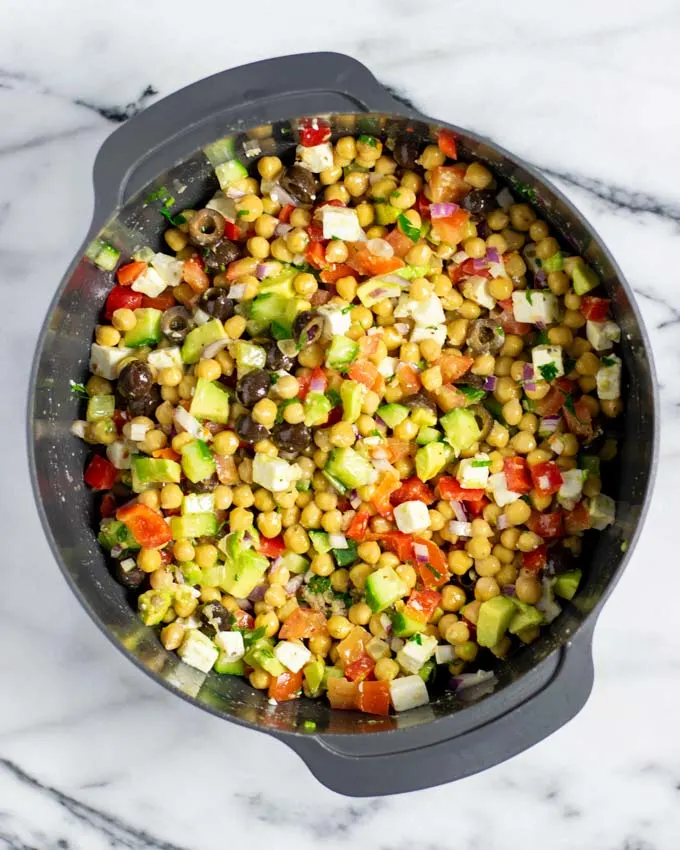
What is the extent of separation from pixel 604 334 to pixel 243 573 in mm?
1269

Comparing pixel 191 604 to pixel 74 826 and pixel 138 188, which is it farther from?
pixel 138 188

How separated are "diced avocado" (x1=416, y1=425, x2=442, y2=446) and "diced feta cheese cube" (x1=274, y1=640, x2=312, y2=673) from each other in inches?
28.4

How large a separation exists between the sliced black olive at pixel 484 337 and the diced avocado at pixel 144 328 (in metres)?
0.96

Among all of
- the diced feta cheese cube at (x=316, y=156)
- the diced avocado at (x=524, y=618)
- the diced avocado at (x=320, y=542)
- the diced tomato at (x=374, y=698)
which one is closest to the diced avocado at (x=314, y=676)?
Result: the diced tomato at (x=374, y=698)

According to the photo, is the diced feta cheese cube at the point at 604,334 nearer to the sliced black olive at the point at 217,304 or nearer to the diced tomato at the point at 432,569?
the diced tomato at the point at 432,569

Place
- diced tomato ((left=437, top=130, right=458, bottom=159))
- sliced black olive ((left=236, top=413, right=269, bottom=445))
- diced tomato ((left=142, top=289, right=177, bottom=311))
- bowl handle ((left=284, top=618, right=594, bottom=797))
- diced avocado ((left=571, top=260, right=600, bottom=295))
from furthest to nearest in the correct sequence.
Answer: diced tomato ((left=142, top=289, right=177, bottom=311)) → sliced black olive ((left=236, top=413, right=269, bottom=445)) → diced avocado ((left=571, top=260, right=600, bottom=295)) → diced tomato ((left=437, top=130, right=458, bottom=159)) → bowl handle ((left=284, top=618, right=594, bottom=797))

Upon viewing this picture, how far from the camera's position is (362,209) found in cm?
294

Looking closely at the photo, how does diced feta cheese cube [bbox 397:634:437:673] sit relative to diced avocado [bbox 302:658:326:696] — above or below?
above

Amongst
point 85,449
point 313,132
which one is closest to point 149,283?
point 85,449

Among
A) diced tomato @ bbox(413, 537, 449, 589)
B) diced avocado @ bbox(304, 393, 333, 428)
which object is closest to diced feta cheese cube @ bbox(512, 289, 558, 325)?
diced avocado @ bbox(304, 393, 333, 428)

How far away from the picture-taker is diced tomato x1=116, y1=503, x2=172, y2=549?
2.85 meters

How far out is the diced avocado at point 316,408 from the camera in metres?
2.84

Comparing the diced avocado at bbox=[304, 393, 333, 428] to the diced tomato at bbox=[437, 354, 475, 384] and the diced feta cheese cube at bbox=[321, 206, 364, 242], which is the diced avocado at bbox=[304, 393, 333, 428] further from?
the diced feta cheese cube at bbox=[321, 206, 364, 242]

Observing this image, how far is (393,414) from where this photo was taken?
114 inches
